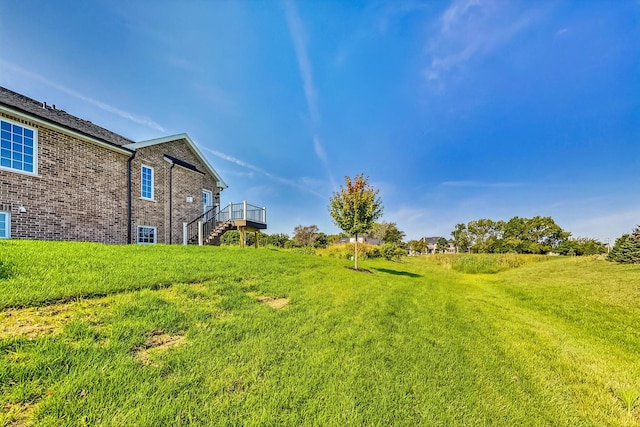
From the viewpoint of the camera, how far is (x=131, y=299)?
3.86 meters

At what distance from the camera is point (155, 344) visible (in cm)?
292

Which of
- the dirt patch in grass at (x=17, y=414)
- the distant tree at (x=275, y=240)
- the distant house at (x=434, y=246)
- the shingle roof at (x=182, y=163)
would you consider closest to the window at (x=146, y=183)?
the shingle roof at (x=182, y=163)

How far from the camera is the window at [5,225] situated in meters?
7.82

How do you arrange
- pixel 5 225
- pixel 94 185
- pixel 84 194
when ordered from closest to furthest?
pixel 5 225
pixel 84 194
pixel 94 185

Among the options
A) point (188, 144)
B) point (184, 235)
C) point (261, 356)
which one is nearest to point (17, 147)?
point (184, 235)

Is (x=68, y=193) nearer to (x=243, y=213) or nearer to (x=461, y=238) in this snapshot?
(x=243, y=213)

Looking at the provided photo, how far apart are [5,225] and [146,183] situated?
5.27 m

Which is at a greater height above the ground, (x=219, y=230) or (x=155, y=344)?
(x=219, y=230)

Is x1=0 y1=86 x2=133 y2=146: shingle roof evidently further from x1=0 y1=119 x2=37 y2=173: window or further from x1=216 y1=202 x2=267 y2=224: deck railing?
x1=216 y1=202 x2=267 y2=224: deck railing

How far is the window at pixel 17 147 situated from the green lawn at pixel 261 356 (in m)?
4.70

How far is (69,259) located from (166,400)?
15.9ft

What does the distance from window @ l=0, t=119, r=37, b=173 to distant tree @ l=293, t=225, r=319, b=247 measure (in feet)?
79.7

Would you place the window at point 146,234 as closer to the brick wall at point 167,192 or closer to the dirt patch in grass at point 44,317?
the brick wall at point 167,192

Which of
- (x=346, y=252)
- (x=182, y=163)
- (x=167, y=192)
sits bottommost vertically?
(x=346, y=252)
